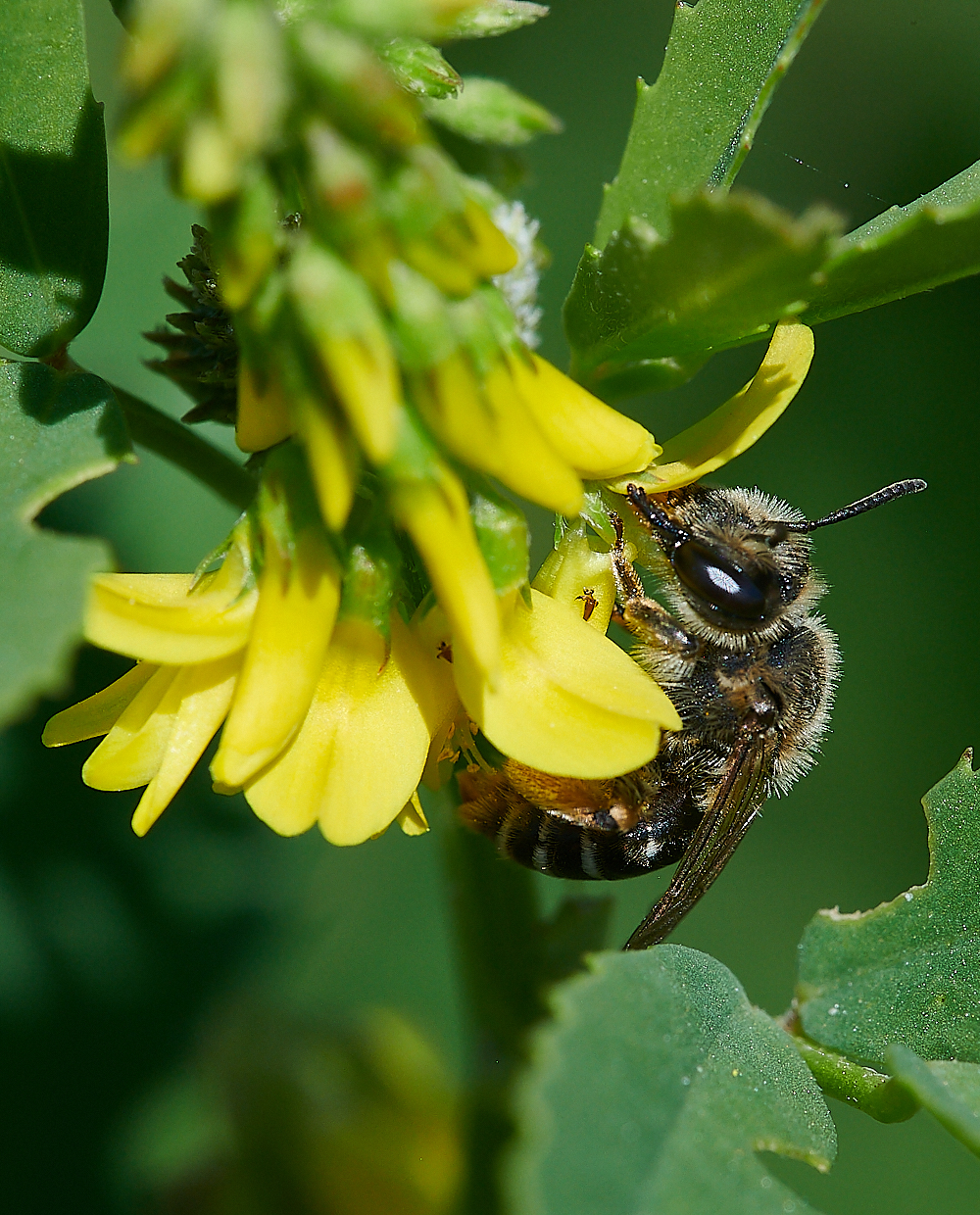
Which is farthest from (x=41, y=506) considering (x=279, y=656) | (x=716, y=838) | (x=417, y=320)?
(x=716, y=838)

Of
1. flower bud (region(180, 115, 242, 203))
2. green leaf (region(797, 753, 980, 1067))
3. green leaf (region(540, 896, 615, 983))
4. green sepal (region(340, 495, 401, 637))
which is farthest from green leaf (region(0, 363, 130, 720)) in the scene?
green leaf (region(797, 753, 980, 1067))

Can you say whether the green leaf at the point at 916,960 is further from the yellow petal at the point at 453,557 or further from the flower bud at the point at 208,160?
the flower bud at the point at 208,160

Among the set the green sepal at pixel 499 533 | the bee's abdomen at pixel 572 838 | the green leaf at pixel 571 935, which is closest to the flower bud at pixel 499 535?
the green sepal at pixel 499 533

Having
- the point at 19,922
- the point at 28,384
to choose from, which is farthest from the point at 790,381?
the point at 19,922

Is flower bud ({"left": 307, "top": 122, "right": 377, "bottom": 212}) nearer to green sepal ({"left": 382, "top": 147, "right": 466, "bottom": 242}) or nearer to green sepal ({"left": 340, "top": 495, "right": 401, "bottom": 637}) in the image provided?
green sepal ({"left": 382, "top": 147, "right": 466, "bottom": 242})

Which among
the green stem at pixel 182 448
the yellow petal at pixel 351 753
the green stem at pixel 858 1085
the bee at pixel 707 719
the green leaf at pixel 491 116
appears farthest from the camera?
the bee at pixel 707 719

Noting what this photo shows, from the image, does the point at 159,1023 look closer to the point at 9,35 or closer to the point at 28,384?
the point at 28,384

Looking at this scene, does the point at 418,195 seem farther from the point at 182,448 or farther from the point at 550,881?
the point at 550,881

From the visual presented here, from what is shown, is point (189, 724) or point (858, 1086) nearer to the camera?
point (189, 724)
